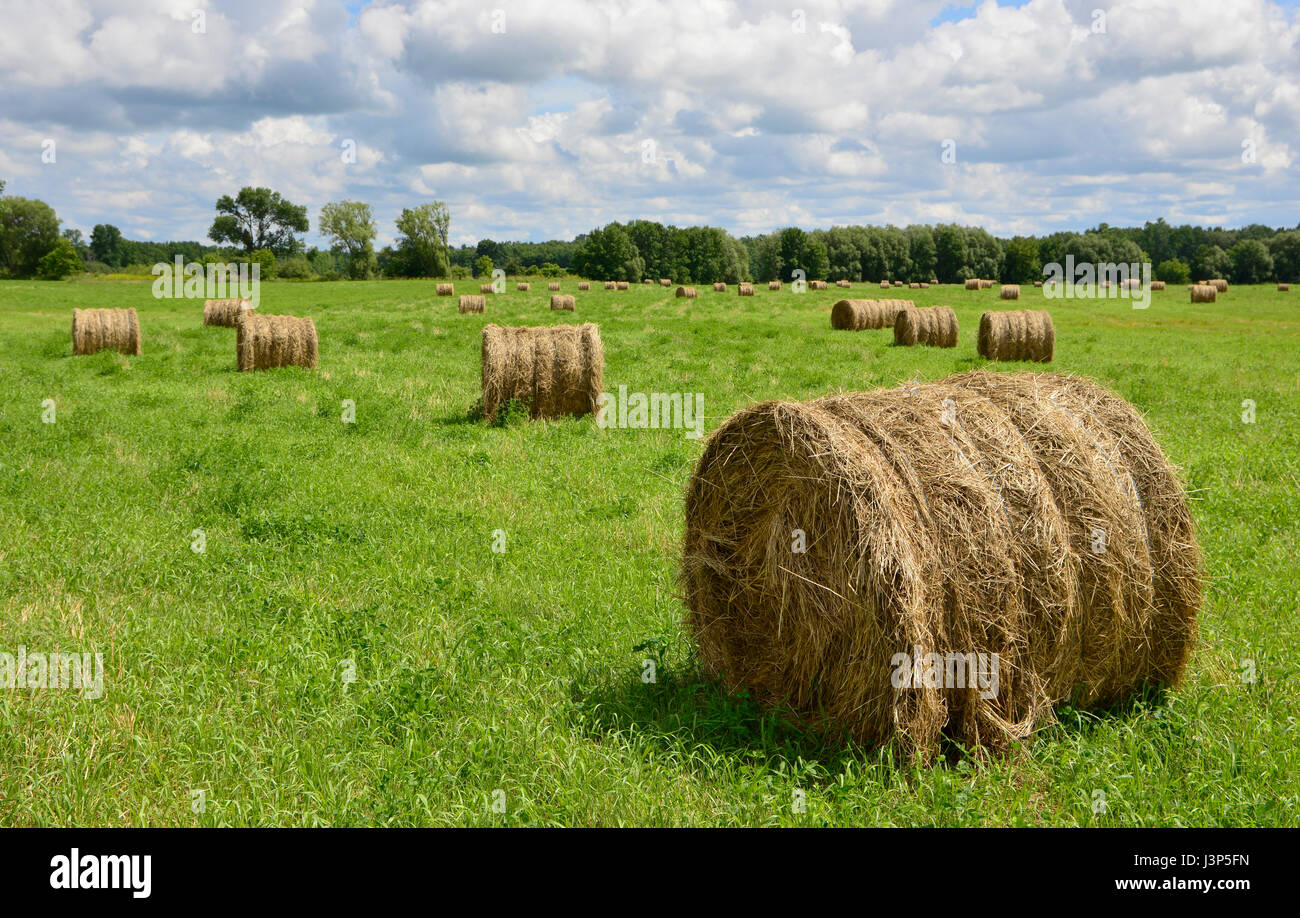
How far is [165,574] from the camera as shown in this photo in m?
7.80

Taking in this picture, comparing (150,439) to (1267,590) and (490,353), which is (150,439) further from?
(1267,590)

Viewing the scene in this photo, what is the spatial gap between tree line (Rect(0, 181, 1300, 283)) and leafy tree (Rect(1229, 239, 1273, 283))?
0.42ft

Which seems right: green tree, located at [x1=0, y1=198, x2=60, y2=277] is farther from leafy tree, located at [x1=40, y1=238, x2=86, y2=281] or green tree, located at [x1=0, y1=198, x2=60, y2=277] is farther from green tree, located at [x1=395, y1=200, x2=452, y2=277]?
green tree, located at [x1=395, y1=200, x2=452, y2=277]

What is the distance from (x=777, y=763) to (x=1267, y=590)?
4893mm

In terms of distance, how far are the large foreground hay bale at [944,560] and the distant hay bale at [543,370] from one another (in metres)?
9.12

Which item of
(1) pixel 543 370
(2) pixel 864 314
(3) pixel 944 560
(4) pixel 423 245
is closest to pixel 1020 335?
(2) pixel 864 314

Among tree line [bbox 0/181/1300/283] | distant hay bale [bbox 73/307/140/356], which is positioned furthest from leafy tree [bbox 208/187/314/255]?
distant hay bale [bbox 73/307/140/356]

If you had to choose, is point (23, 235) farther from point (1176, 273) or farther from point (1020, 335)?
point (1176, 273)

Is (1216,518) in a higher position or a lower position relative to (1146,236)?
lower

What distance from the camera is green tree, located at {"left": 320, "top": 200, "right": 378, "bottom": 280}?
113188 millimetres

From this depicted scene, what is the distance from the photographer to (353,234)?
378 feet

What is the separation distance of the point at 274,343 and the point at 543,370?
9219 millimetres

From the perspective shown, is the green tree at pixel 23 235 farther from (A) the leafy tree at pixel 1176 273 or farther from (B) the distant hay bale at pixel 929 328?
(A) the leafy tree at pixel 1176 273
